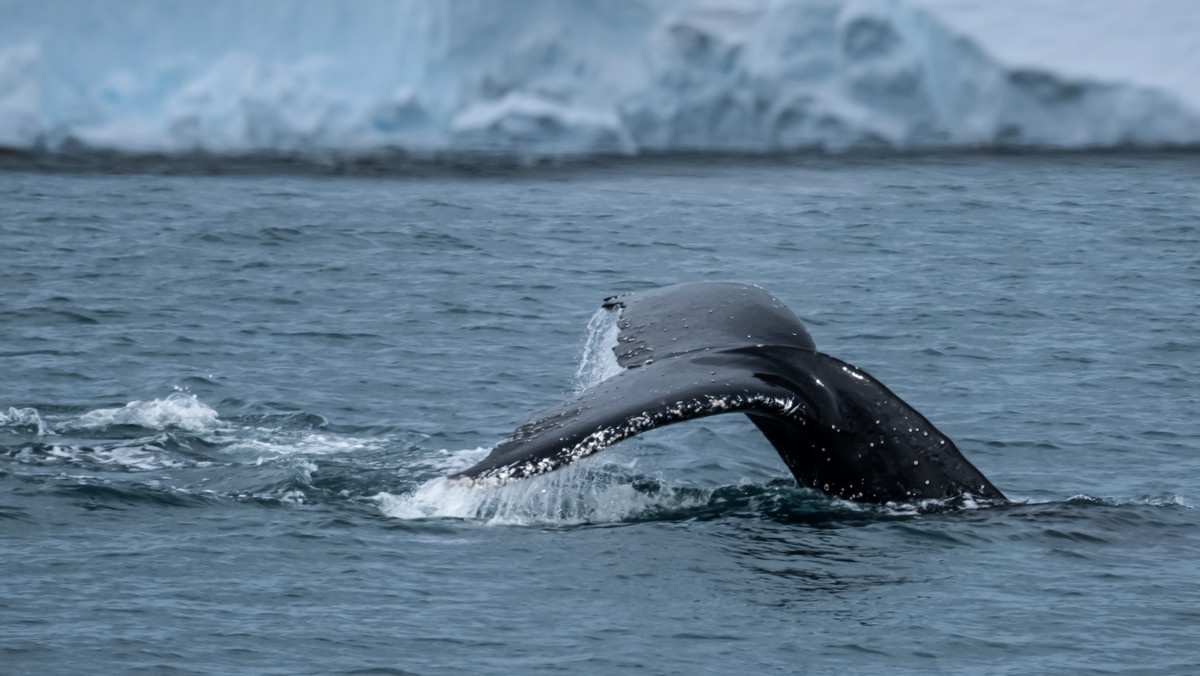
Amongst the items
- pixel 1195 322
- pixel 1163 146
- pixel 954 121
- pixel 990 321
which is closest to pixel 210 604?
pixel 990 321

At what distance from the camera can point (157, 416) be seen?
10188 millimetres

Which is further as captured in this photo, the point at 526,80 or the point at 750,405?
the point at 526,80

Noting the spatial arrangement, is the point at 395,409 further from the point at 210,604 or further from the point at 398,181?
the point at 398,181

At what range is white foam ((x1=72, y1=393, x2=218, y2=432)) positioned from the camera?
10047mm

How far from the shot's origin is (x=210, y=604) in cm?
711

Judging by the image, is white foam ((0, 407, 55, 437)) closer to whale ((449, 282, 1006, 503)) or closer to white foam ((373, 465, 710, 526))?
white foam ((373, 465, 710, 526))

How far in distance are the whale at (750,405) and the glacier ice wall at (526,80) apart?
967 cm

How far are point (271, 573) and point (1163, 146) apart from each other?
14062mm

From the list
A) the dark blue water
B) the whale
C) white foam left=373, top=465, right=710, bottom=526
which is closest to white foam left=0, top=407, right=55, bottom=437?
the dark blue water

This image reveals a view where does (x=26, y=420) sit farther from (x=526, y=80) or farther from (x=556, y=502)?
(x=526, y=80)

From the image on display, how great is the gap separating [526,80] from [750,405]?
1136cm

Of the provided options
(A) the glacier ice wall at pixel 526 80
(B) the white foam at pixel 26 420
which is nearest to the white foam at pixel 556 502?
(B) the white foam at pixel 26 420

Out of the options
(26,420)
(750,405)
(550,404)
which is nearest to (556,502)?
(750,405)

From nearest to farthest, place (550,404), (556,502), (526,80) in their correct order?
1. (556,502)
2. (550,404)
3. (526,80)
